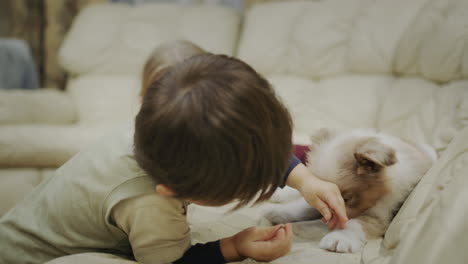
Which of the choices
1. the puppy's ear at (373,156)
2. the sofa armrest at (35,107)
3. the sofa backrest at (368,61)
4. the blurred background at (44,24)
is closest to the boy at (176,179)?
the puppy's ear at (373,156)

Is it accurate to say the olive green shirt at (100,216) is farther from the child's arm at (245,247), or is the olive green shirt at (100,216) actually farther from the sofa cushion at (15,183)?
the sofa cushion at (15,183)

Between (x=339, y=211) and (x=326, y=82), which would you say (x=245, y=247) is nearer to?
(x=339, y=211)

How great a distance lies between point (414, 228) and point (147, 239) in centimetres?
54

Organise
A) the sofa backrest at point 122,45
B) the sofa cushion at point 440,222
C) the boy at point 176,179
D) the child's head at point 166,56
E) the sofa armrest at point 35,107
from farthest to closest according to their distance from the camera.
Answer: the sofa backrest at point 122,45 < the sofa armrest at point 35,107 < the child's head at point 166,56 < the boy at point 176,179 < the sofa cushion at point 440,222

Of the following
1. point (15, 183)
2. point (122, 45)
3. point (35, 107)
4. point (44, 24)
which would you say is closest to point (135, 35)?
point (122, 45)

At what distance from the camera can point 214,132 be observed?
0.74 metres

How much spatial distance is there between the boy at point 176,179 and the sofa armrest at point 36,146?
2.15ft

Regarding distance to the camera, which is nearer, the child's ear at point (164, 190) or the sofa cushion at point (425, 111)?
the child's ear at point (164, 190)

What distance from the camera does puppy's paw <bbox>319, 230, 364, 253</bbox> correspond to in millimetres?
985

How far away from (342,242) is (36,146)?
4.33ft

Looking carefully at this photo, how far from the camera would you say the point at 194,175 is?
78 centimetres

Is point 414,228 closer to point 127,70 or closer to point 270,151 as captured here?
point 270,151

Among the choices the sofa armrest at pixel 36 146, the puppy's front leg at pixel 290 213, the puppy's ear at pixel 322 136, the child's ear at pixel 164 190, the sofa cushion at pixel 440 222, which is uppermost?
the sofa cushion at pixel 440 222

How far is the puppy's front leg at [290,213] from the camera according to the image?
49.1 inches
